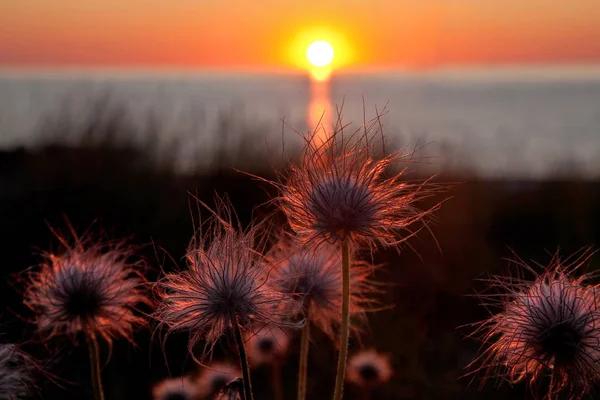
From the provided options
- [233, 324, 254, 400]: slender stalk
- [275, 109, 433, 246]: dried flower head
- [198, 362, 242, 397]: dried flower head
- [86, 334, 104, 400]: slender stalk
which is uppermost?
[275, 109, 433, 246]: dried flower head

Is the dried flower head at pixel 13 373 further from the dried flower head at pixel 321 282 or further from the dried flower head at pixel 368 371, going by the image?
the dried flower head at pixel 368 371

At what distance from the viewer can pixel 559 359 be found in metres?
1.62

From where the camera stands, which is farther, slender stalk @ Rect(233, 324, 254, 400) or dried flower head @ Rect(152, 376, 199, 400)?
dried flower head @ Rect(152, 376, 199, 400)

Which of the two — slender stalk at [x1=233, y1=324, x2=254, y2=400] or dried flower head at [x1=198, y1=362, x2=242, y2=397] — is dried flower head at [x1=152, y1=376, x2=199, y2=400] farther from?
slender stalk at [x1=233, y1=324, x2=254, y2=400]

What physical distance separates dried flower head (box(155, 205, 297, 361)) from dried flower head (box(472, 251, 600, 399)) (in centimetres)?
51

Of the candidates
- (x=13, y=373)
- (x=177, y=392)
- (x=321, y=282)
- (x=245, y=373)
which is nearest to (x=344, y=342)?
(x=245, y=373)

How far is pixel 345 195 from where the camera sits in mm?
1819

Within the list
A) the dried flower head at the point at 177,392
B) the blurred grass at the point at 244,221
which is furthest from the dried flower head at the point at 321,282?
the blurred grass at the point at 244,221

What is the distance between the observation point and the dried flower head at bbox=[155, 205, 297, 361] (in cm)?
172

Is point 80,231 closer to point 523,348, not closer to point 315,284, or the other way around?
point 315,284

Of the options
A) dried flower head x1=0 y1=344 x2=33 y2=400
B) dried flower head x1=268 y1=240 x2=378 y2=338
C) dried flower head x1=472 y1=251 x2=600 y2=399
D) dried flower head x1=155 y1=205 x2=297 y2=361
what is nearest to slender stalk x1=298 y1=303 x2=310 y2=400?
dried flower head x1=155 y1=205 x2=297 y2=361

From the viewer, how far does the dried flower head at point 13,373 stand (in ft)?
5.54

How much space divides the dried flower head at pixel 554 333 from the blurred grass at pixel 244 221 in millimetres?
3299

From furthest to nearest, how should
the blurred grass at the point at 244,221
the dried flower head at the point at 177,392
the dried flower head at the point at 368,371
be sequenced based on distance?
the blurred grass at the point at 244,221, the dried flower head at the point at 368,371, the dried flower head at the point at 177,392
